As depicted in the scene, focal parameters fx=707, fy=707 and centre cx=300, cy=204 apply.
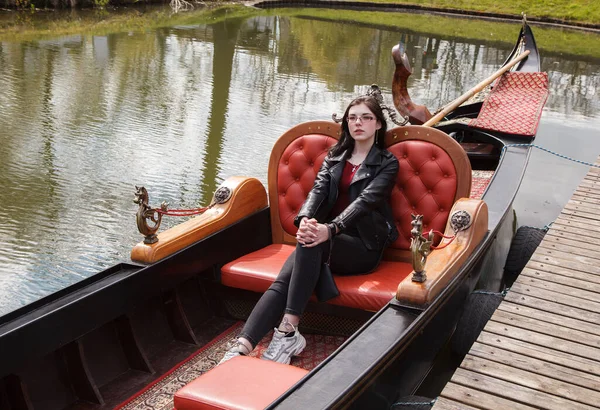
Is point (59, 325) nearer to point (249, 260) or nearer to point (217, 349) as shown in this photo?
point (217, 349)

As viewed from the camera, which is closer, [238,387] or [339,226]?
[238,387]

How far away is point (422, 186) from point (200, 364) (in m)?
1.31

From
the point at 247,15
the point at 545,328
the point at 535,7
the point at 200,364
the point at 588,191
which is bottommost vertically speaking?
the point at 200,364

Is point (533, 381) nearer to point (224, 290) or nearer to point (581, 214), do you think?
point (224, 290)

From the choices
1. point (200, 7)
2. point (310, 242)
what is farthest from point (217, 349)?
point (200, 7)

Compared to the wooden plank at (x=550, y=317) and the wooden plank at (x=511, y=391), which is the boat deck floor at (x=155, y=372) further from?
the wooden plank at (x=550, y=317)

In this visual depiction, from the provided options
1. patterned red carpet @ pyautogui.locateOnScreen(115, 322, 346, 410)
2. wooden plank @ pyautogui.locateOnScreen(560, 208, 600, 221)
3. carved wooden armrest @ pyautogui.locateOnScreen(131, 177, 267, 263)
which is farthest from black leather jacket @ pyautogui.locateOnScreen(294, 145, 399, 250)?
wooden plank @ pyautogui.locateOnScreen(560, 208, 600, 221)

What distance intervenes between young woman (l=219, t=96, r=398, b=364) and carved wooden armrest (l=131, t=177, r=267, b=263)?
0.38 meters

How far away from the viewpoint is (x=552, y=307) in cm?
324

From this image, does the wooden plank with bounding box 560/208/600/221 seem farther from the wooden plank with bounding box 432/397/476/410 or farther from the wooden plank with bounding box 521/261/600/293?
the wooden plank with bounding box 432/397/476/410

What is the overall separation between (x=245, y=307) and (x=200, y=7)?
18.1m

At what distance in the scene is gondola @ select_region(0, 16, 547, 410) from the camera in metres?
2.29

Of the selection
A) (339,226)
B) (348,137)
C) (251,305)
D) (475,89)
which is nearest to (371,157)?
(348,137)

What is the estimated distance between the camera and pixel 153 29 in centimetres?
1421
